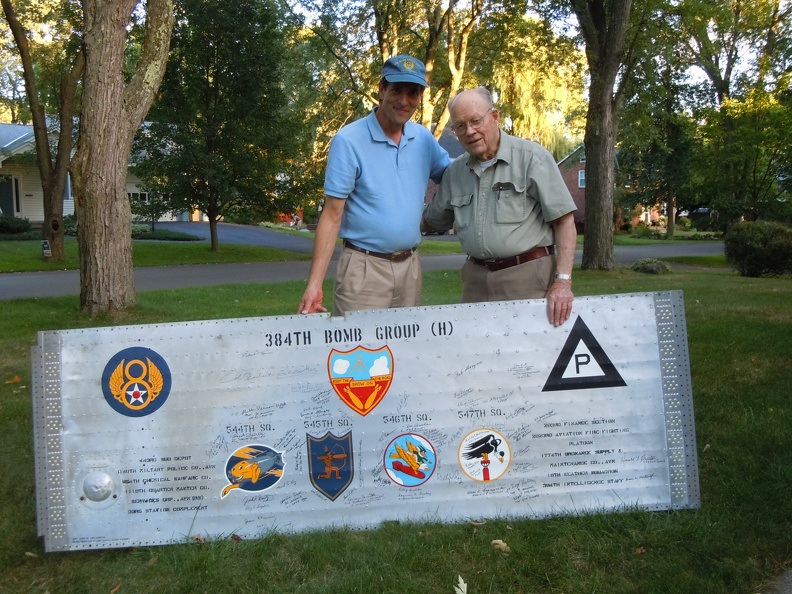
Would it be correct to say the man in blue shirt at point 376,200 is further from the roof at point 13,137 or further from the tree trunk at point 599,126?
the roof at point 13,137

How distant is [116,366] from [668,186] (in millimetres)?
45716

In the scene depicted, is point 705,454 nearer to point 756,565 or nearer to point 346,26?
point 756,565

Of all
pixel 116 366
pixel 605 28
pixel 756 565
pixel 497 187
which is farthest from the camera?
pixel 605 28

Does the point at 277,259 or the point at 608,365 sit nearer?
the point at 608,365

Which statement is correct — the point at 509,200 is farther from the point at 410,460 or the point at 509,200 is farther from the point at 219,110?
the point at 219,110

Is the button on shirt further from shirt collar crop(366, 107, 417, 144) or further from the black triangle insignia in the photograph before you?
the black triangle insignia

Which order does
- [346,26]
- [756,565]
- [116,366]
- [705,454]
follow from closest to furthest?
[756,565] → [116,366] → [705,454] → [346,26]

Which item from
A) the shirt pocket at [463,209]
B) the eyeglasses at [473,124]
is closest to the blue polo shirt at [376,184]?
the shirt pocket at [463,209]

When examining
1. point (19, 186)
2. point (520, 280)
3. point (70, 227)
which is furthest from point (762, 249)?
point (19, 186)

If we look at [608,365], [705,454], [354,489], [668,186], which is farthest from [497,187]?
[668,186]

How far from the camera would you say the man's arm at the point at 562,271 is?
345cm

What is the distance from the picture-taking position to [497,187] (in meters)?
3.70

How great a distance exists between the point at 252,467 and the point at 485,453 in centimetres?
108

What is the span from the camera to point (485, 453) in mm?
3533
